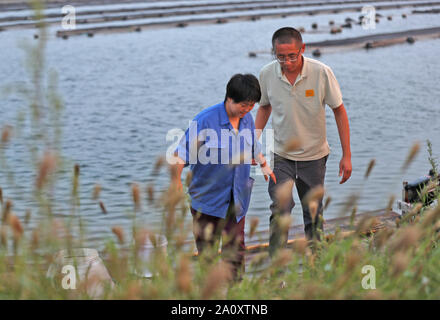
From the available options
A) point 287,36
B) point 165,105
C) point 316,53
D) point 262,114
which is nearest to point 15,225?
point 287,36

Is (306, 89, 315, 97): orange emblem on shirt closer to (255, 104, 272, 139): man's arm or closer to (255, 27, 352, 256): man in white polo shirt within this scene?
(255, 27, 352, 256): man in white polo shirt

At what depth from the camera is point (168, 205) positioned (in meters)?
2.22

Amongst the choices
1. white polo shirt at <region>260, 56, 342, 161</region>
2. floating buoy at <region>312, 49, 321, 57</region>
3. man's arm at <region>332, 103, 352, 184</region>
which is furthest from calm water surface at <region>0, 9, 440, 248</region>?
white polo shirt at <region>260, 56, 342, 161</region>

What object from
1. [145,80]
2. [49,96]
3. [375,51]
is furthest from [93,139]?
Result: [375,51]

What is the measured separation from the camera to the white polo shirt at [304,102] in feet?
15.0

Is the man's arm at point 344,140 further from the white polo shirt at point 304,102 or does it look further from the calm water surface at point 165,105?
the calm water surface at point 165,105

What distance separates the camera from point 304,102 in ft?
15.1

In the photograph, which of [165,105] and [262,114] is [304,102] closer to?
[262,114]

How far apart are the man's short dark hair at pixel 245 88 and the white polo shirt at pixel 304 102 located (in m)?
0.85

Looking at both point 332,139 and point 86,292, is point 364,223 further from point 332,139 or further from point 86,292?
point 332,139

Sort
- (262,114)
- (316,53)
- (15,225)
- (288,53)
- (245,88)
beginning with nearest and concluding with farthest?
(15,225)
(245,88)
(288,53)
(262,114)
(316,53)

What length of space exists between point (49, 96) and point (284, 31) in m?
2.12

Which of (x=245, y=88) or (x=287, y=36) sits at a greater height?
(x=287, y=36)

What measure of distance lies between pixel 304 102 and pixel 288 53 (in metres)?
0.44
